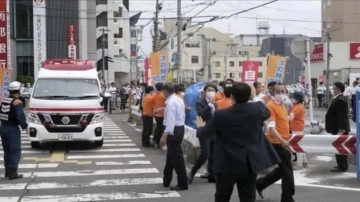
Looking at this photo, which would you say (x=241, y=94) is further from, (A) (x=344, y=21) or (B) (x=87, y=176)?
(A) (x=344, y=21)

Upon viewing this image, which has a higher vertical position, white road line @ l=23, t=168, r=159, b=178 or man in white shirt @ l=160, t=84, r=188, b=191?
man in white shirt @ l=160, t=84, r=188, b=191

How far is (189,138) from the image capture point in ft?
43.3

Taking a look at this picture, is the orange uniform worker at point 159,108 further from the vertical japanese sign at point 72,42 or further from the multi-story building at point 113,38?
the multi-story building at point 113,38

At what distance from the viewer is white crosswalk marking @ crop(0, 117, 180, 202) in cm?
952

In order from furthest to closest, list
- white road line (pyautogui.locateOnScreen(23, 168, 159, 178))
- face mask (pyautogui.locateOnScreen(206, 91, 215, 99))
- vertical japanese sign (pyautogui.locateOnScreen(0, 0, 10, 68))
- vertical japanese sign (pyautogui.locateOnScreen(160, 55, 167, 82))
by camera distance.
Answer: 1. vertical japanese sign (pyautogui.locateOnScreen(0, 0, 10, 68))
2. vertical japanese sign (pyautogui.locateOnScreen(160, 55, 167, 82))
3. white road line (pyautogui.locateOnScreen(23, 168, 159, 178))
4. face mask (pyautogui.locateOnScreen(206, 91, 215, 99))

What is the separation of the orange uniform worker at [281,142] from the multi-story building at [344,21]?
201 ft

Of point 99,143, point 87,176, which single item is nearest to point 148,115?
point 99,143

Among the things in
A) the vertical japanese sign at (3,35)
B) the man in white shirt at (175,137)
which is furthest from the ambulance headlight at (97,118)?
the vertical japanese sign at (3,35)

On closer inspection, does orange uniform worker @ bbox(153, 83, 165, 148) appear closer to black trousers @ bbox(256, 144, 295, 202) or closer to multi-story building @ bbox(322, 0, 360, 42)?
black trousers @ bbox(256, 144, 295, 202)

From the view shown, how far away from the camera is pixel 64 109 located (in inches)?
591

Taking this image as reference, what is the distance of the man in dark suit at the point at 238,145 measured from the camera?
20.2 ft

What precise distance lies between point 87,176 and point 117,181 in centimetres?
90

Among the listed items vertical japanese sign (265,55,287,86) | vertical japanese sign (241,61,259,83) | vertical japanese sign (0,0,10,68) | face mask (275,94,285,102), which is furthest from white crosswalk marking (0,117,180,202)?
vertical japanese sign (0,0,10,68)

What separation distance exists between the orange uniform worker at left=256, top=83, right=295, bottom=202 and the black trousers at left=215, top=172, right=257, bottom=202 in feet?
6.32
